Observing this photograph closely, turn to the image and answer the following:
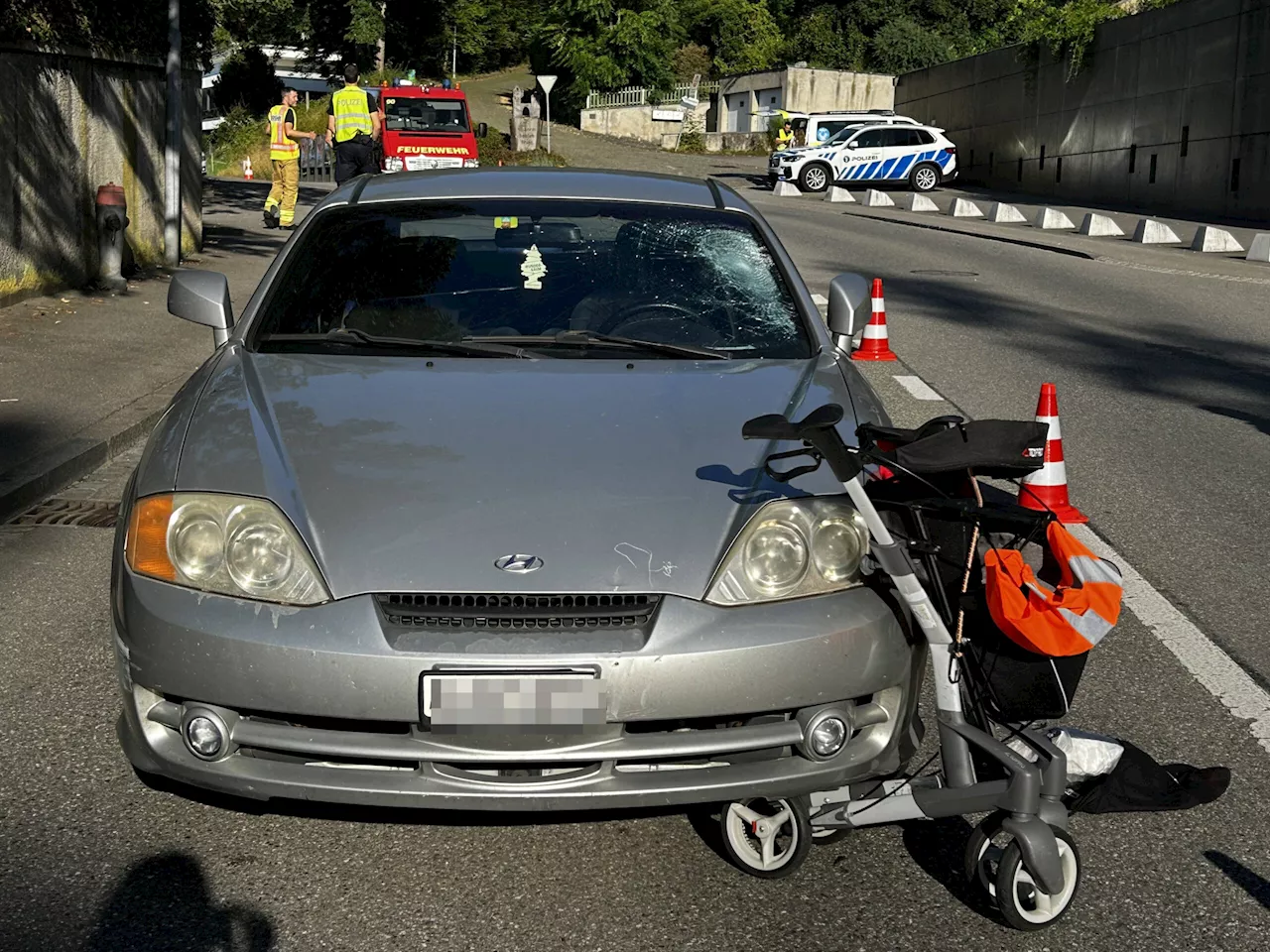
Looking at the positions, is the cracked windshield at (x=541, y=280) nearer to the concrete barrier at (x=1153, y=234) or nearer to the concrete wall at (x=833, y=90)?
the concrete barrier at (x=1153, y=234)

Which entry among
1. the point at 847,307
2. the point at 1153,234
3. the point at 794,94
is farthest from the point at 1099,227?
the point at 794,94

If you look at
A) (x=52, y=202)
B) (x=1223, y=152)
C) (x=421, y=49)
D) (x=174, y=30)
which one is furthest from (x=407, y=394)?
(x=421, y=49)

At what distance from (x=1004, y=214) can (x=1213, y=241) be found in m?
Result: 7.56

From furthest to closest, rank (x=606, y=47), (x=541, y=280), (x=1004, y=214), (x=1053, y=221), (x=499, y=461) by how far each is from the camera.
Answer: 1. (x=606, y=47)
2. (x=1004, y=214)
3. (x=1053, y=221)
4. (x=541, y=280)
5. (x=499, y=461)

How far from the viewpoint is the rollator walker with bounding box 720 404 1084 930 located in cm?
318

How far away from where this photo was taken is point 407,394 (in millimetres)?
4094

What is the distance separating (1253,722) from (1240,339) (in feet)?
32.6

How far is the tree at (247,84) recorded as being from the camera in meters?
71.0

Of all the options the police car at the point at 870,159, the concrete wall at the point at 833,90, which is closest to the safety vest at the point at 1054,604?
the police car at the point at 870,159

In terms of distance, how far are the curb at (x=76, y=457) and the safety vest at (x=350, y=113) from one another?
40.8 ft

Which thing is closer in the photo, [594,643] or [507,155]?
[594,643]

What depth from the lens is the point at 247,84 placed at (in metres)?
71.6

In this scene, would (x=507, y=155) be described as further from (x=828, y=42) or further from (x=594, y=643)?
(x=594, y=643)

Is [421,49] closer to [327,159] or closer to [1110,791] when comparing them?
[327,159]
